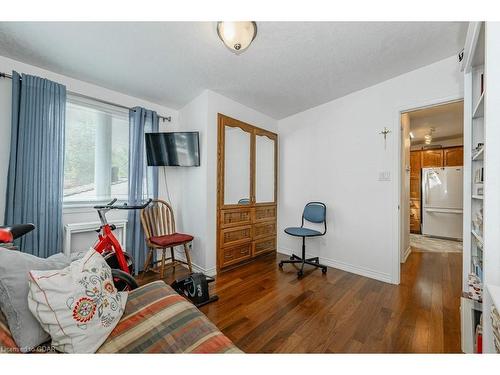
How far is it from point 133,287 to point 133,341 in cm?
51

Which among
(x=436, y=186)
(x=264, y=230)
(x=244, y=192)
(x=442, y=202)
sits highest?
(x=436, y=186)

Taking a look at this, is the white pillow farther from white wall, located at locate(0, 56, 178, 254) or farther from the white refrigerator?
the white refrigerator

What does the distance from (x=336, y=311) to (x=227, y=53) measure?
8.50 ft

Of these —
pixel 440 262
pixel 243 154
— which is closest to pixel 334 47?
pixel 243 154

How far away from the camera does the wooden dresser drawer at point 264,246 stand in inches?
130

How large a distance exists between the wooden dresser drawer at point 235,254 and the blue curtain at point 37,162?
179cm

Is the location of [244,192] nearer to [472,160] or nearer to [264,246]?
[264,246]

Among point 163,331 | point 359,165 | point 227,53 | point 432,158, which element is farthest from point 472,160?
point 432,158

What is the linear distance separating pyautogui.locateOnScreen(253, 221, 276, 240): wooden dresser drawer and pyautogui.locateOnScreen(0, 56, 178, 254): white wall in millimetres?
1434

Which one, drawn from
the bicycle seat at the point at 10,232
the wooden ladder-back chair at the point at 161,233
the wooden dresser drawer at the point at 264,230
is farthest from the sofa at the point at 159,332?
the wooden dresser drawer at the point at 264,230

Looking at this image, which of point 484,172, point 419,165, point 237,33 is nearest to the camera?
point 484,172

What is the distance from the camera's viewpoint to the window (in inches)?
92.4

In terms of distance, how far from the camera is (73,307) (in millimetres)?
855

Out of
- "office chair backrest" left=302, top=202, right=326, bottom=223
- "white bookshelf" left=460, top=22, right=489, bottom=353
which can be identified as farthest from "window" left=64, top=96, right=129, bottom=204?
"white bookshelf" left=460, top=22, right=489, bottom=353
